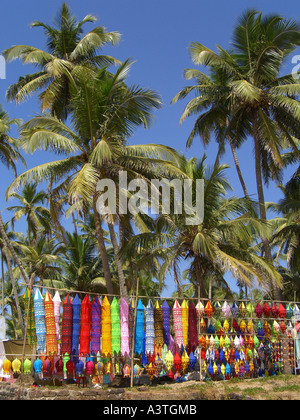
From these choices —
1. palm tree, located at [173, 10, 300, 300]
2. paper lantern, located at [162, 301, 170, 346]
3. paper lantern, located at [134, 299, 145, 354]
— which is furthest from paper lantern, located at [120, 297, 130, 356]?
palm tree, located at [173, 10, 300, 300]

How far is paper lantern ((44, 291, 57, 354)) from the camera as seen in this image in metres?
11.8

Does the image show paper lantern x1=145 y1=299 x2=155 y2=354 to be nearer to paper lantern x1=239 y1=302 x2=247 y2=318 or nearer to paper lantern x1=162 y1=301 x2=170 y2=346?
paper lantern x1=162 y1=301 x2=170 y2=346

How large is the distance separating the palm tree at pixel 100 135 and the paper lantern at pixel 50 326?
163 inches

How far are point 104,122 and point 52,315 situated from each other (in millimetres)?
6548

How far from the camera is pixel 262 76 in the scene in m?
19.4

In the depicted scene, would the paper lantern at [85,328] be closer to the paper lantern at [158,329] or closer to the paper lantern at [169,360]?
the paper lantern at [158,329]

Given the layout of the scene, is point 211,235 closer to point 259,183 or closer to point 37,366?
point 259,183

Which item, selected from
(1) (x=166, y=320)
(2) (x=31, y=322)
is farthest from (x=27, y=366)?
(1) (x=166, y=320)

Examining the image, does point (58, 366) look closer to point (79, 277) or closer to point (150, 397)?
point (150, 397)

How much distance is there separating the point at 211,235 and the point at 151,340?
15.9ft

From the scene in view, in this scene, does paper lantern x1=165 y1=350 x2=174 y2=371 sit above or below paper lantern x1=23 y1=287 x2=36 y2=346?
below

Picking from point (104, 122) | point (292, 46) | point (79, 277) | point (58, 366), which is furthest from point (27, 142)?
point (79, 277)

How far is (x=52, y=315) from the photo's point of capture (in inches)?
468

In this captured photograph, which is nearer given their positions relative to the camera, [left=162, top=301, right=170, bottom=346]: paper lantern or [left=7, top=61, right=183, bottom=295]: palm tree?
[left=162, top=301, right=170, bottom=346]: paper lantern
